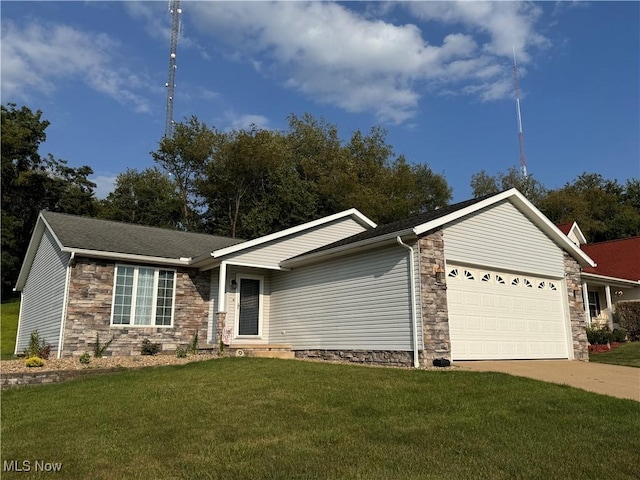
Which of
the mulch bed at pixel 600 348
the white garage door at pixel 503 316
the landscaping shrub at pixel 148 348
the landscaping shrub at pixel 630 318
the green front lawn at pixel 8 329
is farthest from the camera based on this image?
the landscaping shrub at pixel 630 318

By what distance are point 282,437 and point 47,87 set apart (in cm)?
1099

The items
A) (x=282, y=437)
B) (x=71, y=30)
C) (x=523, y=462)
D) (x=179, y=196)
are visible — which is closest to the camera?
(x=523, y=462)

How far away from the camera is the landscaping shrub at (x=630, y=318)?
70.8ft

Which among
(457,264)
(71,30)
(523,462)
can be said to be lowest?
(523,462)

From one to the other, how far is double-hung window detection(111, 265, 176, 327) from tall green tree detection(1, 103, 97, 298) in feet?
81.0

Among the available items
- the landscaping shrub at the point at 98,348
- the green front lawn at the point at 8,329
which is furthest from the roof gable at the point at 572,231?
the green front lawn at the point at 8,329

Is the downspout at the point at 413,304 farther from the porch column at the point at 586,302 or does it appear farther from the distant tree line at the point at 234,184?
the distant tree line at the point at 234,184

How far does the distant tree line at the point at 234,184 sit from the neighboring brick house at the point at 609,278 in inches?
460

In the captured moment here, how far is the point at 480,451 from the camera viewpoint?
5.05 metres

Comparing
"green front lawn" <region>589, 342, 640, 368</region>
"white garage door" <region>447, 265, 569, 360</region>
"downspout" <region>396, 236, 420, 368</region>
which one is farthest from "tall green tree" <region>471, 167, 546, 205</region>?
"downspout" <region>396, 236, 420, 368</region>

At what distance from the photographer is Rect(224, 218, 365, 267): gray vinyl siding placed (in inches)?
598

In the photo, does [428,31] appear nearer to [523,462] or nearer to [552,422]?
[552,422]

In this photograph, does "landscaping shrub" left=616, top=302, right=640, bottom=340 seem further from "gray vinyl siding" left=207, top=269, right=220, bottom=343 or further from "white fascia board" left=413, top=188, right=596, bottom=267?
Answer: "gray vinyl siding" left=207, top=269, right=220, bottom=343

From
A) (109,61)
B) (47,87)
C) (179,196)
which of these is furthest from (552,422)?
(179,196)
